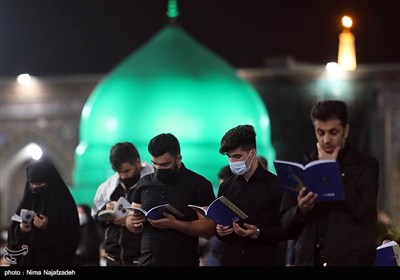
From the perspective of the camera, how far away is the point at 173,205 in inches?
189

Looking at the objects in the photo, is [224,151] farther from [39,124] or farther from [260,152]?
[39,124]

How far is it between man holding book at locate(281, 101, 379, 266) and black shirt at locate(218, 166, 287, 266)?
343 millimetres

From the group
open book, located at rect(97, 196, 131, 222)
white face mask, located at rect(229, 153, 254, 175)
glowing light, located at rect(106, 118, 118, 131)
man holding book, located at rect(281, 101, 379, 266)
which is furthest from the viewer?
glowing light, located at rect(106, 118, 118, 131)

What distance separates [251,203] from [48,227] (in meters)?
1.29

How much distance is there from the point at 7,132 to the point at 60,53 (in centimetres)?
809

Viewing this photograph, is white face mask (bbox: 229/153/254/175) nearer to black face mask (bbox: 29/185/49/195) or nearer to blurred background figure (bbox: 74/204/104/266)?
black face mask (bbox: 29/185/49/195)

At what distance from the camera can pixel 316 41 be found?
725cm

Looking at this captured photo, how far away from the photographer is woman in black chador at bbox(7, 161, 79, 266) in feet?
17.7

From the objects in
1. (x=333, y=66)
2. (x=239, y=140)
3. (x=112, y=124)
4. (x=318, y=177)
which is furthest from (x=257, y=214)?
(x=112, y=124)

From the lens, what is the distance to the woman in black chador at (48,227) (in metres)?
5.39

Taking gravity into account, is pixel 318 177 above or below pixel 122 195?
below

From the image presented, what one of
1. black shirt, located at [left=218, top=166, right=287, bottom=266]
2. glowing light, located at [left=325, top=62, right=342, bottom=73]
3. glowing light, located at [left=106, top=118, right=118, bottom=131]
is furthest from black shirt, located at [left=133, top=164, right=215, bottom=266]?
glowing light, located at [left=106, top=118, right=118, bottom=131]

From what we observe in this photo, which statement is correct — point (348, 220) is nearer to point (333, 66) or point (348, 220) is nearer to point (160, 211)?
point (160, 211)

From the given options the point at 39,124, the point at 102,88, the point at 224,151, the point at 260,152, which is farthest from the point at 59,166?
the point at 224,151
